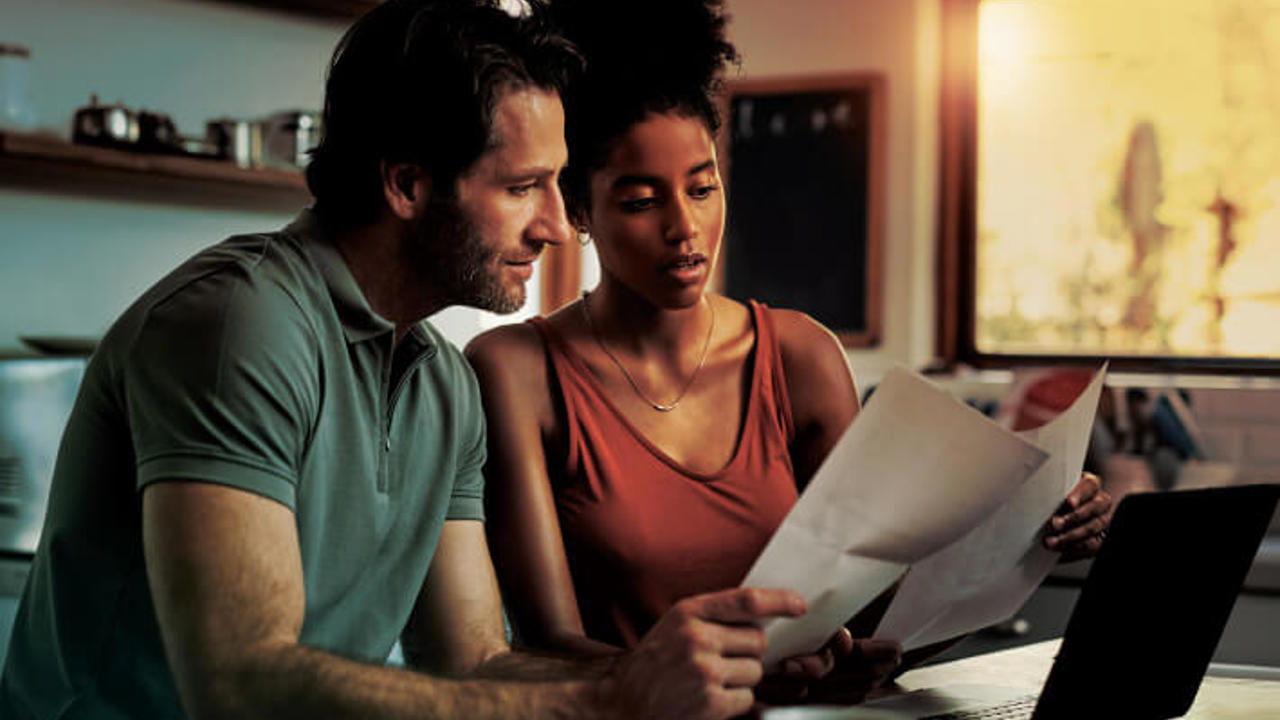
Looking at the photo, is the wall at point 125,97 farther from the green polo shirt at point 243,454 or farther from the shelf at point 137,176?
the green polo shirt at point 243,454

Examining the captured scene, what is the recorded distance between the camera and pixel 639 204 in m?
1.32

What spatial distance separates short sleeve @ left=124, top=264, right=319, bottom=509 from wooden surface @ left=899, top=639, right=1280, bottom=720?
0.57 m

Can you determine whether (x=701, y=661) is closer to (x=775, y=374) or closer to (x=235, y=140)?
(x=775, y=374)

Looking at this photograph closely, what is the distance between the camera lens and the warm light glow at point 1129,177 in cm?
404

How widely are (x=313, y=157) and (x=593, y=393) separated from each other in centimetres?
36

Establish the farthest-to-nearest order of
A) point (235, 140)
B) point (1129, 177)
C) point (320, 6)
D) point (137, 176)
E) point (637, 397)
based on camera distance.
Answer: point (1129, 177)
point (320, 6)
point (235, 140)
point (137, 176)
point (637, 397)

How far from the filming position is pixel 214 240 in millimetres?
3336

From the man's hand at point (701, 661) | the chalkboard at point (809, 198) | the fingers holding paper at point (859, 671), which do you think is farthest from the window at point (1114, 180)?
the man's hand at point (701, 661)

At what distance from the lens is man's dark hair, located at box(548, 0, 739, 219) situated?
134 cm

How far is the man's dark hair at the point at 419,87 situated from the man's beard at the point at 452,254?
0.03 meters

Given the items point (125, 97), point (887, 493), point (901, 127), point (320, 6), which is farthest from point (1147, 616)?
point (901, 127)

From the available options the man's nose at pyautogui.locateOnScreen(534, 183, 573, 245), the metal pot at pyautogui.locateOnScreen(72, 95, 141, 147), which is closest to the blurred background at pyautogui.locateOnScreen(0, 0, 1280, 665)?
the metal pot at pyautogui.locateOnScreen(72, 95, 141, 147)

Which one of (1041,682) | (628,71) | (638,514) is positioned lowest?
(1041,682)

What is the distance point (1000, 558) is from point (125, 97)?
8.58 feet
